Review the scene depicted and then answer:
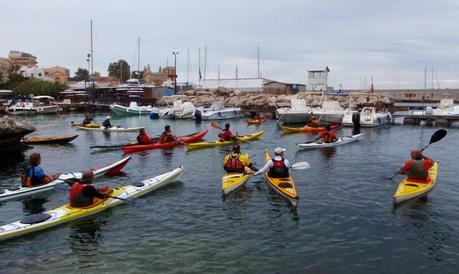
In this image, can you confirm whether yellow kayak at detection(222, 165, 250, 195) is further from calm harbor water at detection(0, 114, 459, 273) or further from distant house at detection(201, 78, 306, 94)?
distant house at detection(201, 78, 306, 94)

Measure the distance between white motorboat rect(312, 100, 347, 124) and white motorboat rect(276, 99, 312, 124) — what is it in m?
1.32

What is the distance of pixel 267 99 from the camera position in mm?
79000

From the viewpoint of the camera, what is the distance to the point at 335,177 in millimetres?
20125

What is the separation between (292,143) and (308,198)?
16044 mm

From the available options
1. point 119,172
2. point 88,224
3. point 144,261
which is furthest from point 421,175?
point 119,172

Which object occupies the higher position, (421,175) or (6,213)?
(421,175)

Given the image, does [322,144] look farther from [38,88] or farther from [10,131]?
[38,88]

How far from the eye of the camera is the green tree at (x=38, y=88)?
3750 inches

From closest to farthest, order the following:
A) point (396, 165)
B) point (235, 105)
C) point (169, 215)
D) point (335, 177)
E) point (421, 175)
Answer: point (169, 215), point (421, 175), point (335, 177), point (396, 165), point (235, 105)

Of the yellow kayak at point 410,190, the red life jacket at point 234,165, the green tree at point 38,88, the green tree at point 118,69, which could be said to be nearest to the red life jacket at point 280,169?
the red life jacket at point 234,165

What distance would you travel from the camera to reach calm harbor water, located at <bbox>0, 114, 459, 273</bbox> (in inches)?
422

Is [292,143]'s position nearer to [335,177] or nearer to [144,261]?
[335,177]

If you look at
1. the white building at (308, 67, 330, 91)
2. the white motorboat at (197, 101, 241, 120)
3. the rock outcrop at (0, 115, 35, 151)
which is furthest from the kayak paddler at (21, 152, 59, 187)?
the white building at (308, 67, 330, 91)

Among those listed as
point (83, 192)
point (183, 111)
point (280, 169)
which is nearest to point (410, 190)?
point (280, 169)
